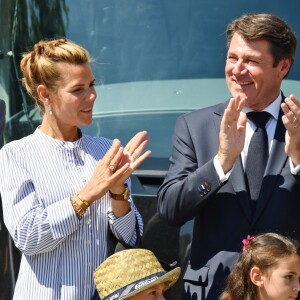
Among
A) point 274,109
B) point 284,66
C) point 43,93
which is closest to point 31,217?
point 43,93

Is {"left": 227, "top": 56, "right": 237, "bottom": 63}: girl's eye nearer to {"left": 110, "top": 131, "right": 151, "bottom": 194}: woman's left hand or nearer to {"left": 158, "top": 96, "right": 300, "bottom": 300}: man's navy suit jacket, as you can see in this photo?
{"left": 158, "top": 96, "right": 300, "bottom": 300}: man's navy suit jacket

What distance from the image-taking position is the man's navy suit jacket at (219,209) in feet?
15.4

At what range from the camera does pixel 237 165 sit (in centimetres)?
478

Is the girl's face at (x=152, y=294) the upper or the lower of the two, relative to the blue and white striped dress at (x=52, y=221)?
lower

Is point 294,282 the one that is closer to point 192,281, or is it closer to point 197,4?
point 192,281

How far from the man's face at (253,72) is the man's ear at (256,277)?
0.70 m

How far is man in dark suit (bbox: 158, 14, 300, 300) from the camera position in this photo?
4633mm

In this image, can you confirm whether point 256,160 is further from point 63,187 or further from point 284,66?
point 63,187

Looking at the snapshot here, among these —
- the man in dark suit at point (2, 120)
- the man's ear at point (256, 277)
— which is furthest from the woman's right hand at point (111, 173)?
the man in dark suit at point (2, 120)

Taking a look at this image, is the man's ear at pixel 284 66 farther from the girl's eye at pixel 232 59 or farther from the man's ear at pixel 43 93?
the man's ear at pixel 43 93

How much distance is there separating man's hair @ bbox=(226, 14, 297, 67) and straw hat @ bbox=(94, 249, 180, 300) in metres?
1.01

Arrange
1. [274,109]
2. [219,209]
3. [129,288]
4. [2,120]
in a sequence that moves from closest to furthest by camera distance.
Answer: [129,288] → [219,209] → [274,109] → [2,120]

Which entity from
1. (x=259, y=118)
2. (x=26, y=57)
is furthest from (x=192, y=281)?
(x=26, y=57)

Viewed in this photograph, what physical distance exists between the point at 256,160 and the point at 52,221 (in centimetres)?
89
